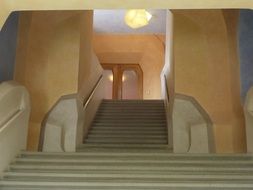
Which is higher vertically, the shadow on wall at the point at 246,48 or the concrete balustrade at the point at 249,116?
the shadow on wall at the point at 246,48

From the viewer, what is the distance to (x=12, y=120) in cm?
503

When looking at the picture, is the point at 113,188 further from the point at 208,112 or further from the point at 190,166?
the point at 208,112

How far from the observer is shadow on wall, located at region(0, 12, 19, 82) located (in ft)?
19.4

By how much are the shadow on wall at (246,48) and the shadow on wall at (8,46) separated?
13.5 feet

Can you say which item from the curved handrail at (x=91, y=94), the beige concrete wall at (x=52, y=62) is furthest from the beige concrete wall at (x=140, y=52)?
the beige concrete wall at (x=52, y=62)

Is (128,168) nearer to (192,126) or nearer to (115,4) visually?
(115,4)

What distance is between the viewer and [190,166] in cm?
491

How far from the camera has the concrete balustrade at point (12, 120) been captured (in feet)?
15.4

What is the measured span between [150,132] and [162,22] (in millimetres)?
5906

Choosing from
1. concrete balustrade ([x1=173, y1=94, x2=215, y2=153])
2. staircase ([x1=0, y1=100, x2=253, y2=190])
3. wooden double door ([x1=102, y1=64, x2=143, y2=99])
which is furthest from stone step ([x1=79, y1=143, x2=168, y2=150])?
wooden double door ([x1=102, y1=64, x2=143, y2=99])

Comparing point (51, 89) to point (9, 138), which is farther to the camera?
point (51, 89)

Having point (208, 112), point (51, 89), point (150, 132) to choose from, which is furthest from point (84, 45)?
point (208, 112)

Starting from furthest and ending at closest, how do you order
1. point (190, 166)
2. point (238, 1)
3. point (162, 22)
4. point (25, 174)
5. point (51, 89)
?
point (162, 22) → point (51, 89) → point (190, 166) → point (25, 174) → point (238, 1)

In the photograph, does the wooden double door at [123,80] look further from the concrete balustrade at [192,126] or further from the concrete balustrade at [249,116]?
the concrete balustrade at [249,116]
